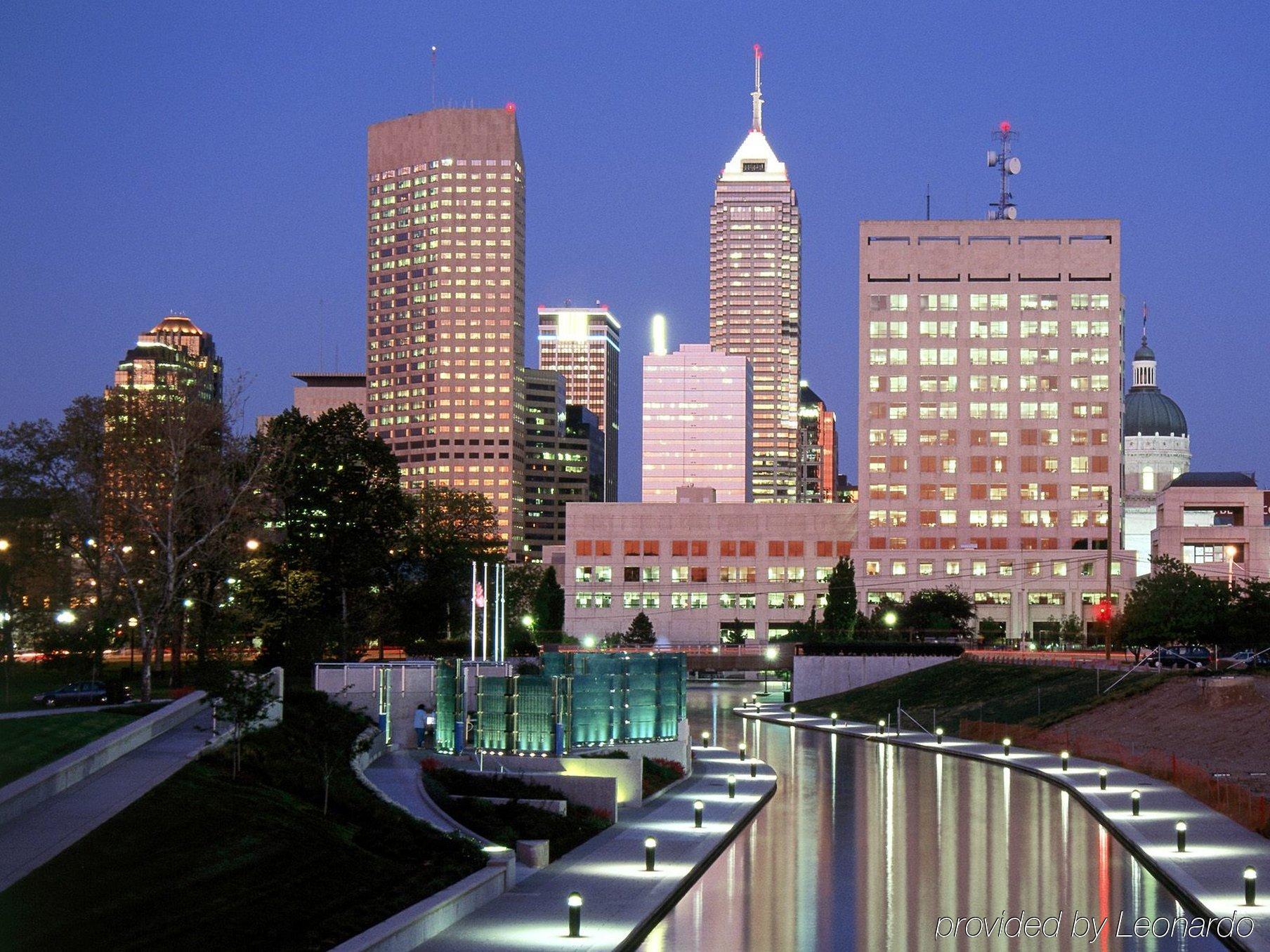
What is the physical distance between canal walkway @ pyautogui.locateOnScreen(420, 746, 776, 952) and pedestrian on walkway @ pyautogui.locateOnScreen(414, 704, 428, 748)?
9751mm

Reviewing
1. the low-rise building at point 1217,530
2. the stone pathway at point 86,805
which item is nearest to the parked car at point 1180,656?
the low-rise building at point 1217,530

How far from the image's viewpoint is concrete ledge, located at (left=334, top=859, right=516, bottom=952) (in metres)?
22.7

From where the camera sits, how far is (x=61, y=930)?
22.3m

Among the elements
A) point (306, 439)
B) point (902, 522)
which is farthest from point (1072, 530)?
point (306, 439)

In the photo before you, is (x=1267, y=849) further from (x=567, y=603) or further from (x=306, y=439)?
(x=567, y=603)

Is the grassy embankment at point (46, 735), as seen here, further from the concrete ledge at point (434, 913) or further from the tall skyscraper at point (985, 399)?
the tall skyscraper at point (985, 399)

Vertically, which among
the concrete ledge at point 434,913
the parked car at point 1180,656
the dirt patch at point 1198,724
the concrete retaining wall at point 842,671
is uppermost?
the concrete ledge at point 434,913

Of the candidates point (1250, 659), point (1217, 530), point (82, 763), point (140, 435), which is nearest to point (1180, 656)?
point (1250, 659)

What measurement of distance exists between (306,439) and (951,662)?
45.7 m

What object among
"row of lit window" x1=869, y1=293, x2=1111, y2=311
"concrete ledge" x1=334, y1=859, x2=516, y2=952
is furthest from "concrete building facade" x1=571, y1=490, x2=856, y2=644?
"concrete ledge" x1=334, y1=859, x2=516, y2=952

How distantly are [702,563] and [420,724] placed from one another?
122901 mm

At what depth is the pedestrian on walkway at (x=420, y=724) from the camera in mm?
52344

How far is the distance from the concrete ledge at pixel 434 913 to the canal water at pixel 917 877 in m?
3.29

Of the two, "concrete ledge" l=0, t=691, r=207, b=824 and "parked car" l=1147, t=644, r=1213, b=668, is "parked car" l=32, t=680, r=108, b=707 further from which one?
"parked car" l=1147, t=644, r=1213, b=668
